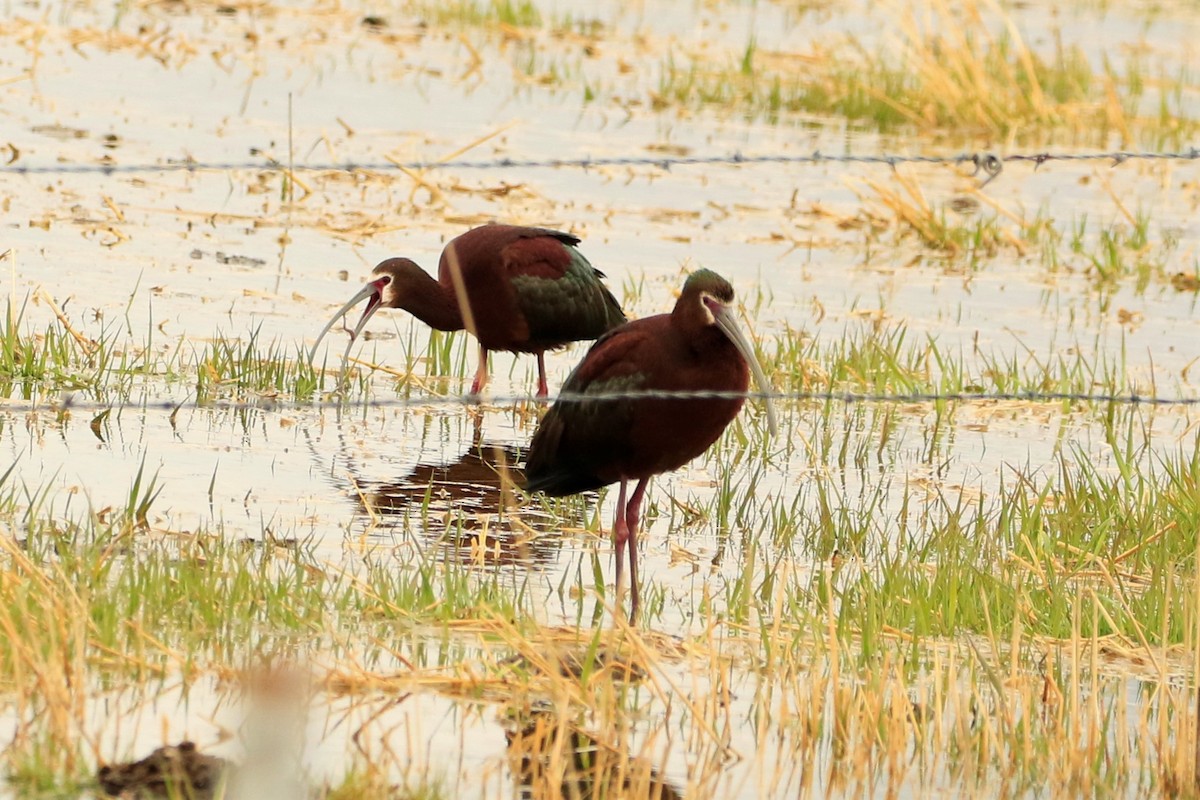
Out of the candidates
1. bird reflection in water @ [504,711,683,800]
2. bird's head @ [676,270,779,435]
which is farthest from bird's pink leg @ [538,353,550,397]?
bird reflection in water @ [504,711,683,800]

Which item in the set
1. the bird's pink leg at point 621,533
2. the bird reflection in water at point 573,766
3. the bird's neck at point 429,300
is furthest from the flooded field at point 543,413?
the bird's neck at point 429,300

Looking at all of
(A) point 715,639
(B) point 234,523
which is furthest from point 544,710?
(B) point 234,523

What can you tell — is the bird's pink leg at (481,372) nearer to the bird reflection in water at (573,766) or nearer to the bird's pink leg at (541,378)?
the bird's pink leg at (541,378)

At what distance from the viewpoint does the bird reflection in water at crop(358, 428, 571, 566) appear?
21.2 feet

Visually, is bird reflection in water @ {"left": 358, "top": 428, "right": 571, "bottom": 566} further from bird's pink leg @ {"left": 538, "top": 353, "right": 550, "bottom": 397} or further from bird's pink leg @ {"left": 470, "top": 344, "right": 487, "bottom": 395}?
bird's pink leg @ {"left": 538, "top": 353, "right": 550, "bottom": 397}

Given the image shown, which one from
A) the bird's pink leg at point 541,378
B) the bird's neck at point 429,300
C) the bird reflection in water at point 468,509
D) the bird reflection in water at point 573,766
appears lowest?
the bird reflection in water at point 573,766

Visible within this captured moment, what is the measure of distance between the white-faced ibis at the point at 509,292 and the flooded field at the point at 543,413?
312mm

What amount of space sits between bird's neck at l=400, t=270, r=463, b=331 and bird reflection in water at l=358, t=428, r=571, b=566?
90 cm

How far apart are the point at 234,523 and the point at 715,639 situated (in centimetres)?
172

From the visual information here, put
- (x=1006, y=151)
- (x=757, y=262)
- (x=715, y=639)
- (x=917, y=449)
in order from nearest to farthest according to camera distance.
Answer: (x=715, y=639) < (x=917, y=449) < (x=757, y=262) < (x=1006, y=151)

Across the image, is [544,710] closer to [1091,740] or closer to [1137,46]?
[1091,740]

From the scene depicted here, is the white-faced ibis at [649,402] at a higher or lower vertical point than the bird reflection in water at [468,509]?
higher

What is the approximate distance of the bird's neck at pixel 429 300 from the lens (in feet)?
28.6

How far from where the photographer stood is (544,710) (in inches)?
197
